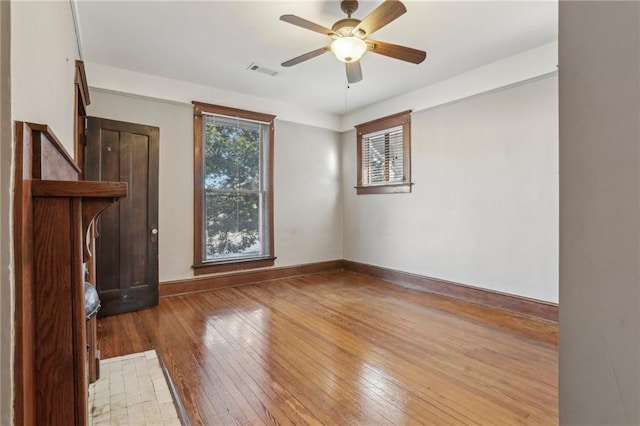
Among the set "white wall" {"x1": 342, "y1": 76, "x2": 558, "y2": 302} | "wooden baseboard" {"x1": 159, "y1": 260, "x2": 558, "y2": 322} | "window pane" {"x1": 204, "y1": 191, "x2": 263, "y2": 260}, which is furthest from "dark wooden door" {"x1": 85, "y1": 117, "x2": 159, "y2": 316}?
"white wall" {"x1": 342, "y1": 76, "x2": 558, "y2": 302}

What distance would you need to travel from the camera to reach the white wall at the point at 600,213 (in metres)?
0.45

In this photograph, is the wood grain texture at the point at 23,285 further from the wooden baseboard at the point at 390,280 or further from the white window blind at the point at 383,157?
the white window blind at the point at 383,157

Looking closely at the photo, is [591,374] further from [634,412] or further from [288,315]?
[288,315]

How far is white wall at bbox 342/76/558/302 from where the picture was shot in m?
3.29

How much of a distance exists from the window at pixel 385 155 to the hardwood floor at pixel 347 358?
1.79m

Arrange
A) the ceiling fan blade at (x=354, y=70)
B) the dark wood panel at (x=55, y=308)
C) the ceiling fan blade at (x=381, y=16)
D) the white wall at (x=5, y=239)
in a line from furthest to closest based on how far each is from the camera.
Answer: the ceiling fan blade at (x=354, y=70)
the ceiling fan blade at (x=381, y=16)
the dark wood panel at (x=55, y=308)
the white wall at (x=5, y=239)

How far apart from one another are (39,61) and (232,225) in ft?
11.6

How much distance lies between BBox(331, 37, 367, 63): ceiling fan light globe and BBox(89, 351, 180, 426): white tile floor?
2.74 m

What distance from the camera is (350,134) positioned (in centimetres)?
568

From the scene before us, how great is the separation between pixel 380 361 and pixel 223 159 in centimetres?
342

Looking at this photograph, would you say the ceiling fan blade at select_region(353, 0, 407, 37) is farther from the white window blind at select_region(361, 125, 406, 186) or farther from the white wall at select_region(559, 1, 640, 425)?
the white window blind at select_region(361, 125, 406, 186)

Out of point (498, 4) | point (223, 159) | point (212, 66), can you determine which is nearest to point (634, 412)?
point (498, 4)

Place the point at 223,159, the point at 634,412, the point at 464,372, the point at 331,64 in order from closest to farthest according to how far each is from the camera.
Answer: the point at 634,412 → the point at 464,372 → the point at 331,64 → the point at 223,159

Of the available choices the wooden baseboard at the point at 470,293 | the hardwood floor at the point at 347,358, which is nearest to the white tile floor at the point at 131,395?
the hardwood floor at the point at 347,358
